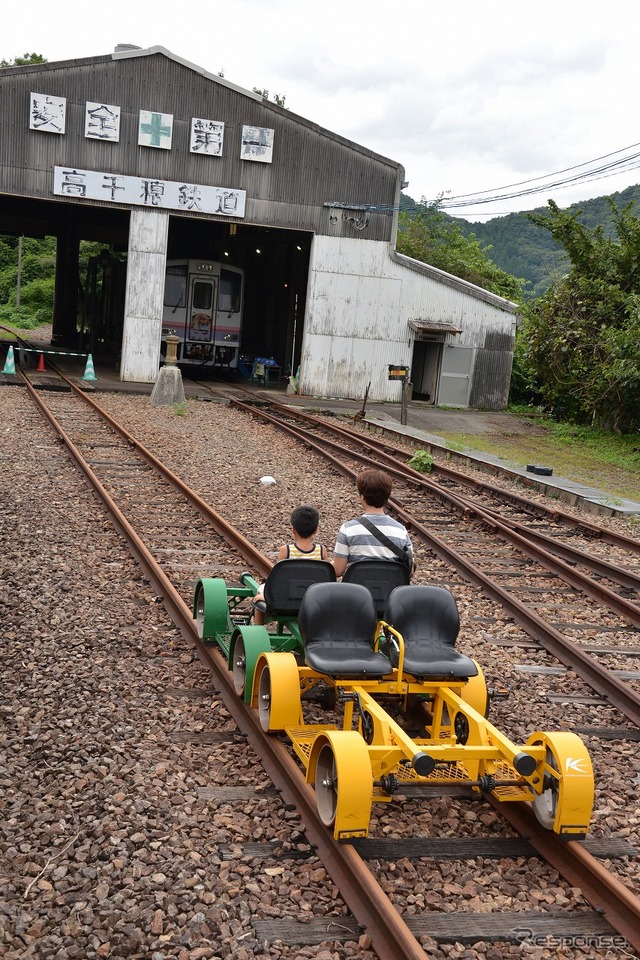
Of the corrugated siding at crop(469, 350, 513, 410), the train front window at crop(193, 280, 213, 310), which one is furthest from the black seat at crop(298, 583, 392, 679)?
the train front window at crop(193, 280, 213, 310)

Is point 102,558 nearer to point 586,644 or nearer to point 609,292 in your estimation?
point 586,644

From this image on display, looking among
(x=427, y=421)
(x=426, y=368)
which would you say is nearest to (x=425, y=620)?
(x=427, y=421)

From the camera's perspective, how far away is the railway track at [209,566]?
361cm

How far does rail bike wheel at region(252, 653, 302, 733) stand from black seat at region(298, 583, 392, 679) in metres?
0.15

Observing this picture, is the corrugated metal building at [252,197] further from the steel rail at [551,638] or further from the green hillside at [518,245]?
the green hillside at [518,245]

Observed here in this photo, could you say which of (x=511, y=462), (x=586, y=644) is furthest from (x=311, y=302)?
(x=586, y=644)

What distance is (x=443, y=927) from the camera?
3.58 metres

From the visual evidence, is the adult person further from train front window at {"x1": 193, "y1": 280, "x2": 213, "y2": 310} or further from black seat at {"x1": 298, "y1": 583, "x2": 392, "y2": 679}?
train front window at {"x1": 193, "y1": 280, "x2": 213, "y2": 310}

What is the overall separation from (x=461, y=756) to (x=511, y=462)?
42.2 ft

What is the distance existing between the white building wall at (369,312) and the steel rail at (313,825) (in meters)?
19.3


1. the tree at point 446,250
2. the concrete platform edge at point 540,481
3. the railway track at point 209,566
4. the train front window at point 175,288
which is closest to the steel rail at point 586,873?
the railway track at point 209,566

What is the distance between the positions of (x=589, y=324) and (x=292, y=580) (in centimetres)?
1988

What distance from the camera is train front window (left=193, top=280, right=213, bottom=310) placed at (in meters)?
27.7

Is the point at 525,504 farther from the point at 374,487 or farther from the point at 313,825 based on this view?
the point at 313,825
